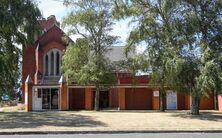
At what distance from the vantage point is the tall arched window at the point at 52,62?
62625 millimetres

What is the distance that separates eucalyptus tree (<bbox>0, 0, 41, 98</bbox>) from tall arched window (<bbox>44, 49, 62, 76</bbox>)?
22.4 meters

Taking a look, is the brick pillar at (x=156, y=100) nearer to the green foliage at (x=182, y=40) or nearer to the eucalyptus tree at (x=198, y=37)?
the green foliage at (x=182, y=40)

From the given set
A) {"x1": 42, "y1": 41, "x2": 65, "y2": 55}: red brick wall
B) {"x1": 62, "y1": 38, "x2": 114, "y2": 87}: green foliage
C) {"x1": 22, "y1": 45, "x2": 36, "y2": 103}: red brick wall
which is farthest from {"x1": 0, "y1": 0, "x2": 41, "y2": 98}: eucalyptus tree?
{"x1": 22, "y1": 45, "x2": 36, "y2": 103}: red brick wall

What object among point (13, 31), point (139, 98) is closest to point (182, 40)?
point (13, 31)

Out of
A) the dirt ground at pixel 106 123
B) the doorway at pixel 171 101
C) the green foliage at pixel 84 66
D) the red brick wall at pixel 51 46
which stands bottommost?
the dirt ground at pixel 106 123

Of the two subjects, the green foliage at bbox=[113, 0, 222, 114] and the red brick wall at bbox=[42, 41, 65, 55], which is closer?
the green foliage at bbox=[113, 0, 222, 114]

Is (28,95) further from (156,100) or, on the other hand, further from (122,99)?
(156,100)

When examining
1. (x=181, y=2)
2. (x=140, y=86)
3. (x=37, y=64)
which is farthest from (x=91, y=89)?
(x=181, y=2)

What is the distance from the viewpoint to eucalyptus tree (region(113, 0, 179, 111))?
128 ft

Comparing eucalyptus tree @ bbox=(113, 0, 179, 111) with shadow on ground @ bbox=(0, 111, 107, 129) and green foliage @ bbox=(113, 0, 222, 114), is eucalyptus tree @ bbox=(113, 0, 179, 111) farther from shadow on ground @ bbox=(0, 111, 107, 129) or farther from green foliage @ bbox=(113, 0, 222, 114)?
shadow on ground @ bbox=(0, 111, 107, 129)

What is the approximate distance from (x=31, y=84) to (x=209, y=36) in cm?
2434

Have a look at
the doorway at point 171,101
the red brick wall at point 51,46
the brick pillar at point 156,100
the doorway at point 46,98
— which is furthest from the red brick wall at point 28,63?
the doorway at point 171,101

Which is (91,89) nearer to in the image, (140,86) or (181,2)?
(140,86)

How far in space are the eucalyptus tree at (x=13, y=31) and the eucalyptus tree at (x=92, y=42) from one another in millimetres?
11663
